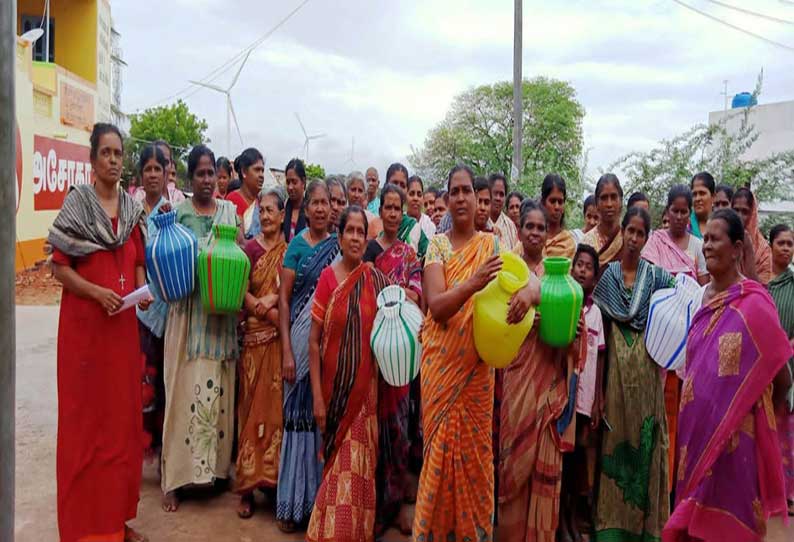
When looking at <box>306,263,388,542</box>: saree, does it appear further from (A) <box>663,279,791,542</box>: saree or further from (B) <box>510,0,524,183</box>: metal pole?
(B) <box>510,0,524,183</box>: metal pole

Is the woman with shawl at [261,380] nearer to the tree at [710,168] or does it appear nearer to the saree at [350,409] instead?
the saree at [350,409]

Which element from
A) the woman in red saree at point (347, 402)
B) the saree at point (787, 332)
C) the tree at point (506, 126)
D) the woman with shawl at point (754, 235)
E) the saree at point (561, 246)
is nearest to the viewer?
the woman in red saree at point (347, 402)

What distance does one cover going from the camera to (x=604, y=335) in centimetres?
363

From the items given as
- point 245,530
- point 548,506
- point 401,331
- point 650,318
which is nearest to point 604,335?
point 650,318

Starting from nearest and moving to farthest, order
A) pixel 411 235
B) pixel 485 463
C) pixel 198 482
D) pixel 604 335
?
pixel 485 463 → pixel 604 335 → pixel 198 482 → pixel 411 235

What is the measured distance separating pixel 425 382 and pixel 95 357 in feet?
5.46

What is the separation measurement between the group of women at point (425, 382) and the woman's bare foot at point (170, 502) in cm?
2

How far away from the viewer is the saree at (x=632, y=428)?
3.51m

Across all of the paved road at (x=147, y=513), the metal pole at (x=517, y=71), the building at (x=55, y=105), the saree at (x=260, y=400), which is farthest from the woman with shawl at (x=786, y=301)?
the building at (x=55, y=105)

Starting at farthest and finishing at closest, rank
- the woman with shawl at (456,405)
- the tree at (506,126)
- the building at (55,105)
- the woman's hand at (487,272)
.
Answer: the tree at (506,126) < the building at (55,105) < the woman with shawl at (456,405) < the woman's hand at (487,272)

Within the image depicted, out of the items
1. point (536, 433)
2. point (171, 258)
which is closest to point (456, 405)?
point (536, 433)

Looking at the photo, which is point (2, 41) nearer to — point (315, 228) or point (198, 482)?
point (315, 228)

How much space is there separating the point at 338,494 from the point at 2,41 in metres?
2.55

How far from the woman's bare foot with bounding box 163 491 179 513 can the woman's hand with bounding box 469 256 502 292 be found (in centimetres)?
252
